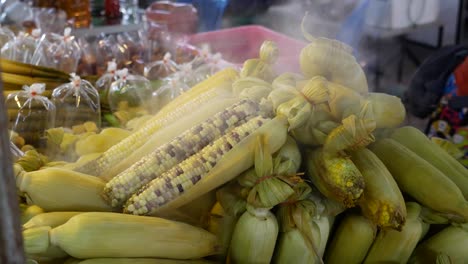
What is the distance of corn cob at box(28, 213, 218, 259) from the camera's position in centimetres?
100

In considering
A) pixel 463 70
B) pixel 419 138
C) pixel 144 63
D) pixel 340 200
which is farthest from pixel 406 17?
pixel 340 200

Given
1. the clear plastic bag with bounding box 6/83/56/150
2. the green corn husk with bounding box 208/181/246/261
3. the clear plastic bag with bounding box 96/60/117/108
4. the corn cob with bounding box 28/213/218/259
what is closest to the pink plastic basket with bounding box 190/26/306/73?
the clear plastic bag with bounding box 96/60/117/108

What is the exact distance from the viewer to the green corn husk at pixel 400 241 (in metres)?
1.18

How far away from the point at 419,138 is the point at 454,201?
217 mm

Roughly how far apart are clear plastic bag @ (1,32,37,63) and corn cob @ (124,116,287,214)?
5.59 feet

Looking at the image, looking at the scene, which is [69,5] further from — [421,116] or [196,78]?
[421,116]

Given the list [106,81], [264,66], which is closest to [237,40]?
[106,81]

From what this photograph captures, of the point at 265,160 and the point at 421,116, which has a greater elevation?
the point at 265,160

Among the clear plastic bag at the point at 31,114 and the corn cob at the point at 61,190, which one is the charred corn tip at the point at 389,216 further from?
the clear plastic bag at the point at 31,114

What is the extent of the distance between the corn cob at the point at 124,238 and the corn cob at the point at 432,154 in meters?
0.58

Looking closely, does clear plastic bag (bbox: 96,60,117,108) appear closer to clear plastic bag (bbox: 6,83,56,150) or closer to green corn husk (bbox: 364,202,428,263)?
clear plastic bag (bbox: 6,83,56,150)

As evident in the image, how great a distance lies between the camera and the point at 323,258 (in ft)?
4.04

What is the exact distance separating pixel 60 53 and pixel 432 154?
1.98 meters

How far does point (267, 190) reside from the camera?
1.05 meters
